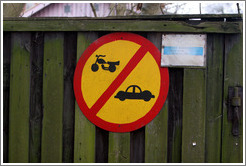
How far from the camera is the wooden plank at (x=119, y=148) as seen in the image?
1911 mm

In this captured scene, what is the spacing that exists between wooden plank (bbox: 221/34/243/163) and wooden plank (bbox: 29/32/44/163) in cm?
149

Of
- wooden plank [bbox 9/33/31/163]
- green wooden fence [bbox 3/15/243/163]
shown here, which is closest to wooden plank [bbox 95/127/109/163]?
green wooden fence [bbox 3/15/243/163]

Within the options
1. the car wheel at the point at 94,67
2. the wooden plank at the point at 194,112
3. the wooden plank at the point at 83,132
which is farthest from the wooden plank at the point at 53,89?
the wooden plank at the point at 194,112

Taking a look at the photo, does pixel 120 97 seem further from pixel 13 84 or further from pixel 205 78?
pixel 13 84

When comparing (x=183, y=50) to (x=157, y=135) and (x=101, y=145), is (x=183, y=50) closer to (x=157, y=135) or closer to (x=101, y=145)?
(x=157, y=135)

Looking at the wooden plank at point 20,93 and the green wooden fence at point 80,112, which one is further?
the wooden plank at point 20,93

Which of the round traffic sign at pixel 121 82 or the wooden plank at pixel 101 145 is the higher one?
the round traffic sign at pixel 121 82

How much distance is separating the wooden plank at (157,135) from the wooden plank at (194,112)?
6.2 inches

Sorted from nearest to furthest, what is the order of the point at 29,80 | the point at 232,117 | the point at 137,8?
the point at 232,117 → the point at 29,80 → the point at 137,8

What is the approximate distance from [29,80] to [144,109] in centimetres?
98

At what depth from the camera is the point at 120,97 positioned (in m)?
1.88

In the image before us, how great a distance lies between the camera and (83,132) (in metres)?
1.94

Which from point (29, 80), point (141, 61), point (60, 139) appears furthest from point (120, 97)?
point (29, 80)

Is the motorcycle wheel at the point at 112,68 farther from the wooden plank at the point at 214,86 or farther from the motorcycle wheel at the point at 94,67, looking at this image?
the wooden plank at the point at 214,86
